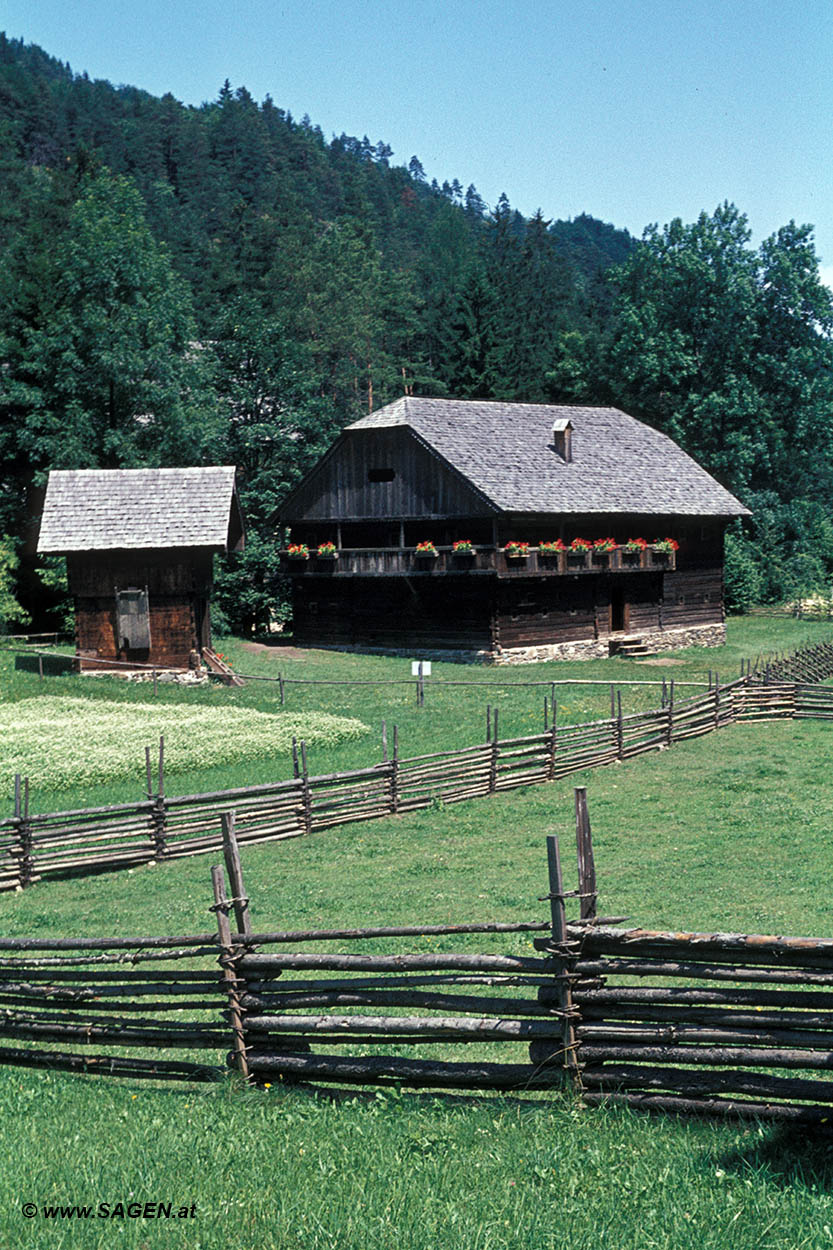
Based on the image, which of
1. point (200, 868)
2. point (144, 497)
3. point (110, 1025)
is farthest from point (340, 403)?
point (110, 1025)

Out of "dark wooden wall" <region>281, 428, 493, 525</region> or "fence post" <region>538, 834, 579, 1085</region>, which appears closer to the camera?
"fence post" <region>538, 834, 579, 1085</region>

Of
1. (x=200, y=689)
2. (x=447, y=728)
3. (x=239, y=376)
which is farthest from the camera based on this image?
(x=239, y=376)

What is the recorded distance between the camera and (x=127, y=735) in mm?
27891

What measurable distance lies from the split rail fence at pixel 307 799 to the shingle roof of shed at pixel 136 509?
13.3 meters

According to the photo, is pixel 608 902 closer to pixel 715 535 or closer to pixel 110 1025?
pixel 110 1025

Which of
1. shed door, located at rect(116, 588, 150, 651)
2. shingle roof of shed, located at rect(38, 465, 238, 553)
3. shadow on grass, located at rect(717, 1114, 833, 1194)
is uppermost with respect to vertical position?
shingle roof of shed, located at rect(38, 465, 238, 553)

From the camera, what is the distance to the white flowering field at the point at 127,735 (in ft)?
82.3

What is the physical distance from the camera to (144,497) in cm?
3775

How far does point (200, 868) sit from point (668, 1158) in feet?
44.9

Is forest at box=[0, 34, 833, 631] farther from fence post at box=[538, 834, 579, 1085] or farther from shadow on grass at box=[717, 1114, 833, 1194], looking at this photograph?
shadow on grass at box=[717, 1114, 833, 1194]

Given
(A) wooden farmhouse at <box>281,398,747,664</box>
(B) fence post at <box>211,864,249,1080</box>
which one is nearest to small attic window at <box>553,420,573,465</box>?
(A) wooden farmhouse at <box>281,398,747,664</box>

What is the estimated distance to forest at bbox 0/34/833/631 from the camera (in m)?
47.0

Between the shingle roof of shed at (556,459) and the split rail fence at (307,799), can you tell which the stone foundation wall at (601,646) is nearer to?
the shingle roof of shed at (556,459)

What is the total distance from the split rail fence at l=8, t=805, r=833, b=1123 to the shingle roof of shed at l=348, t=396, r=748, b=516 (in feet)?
101
